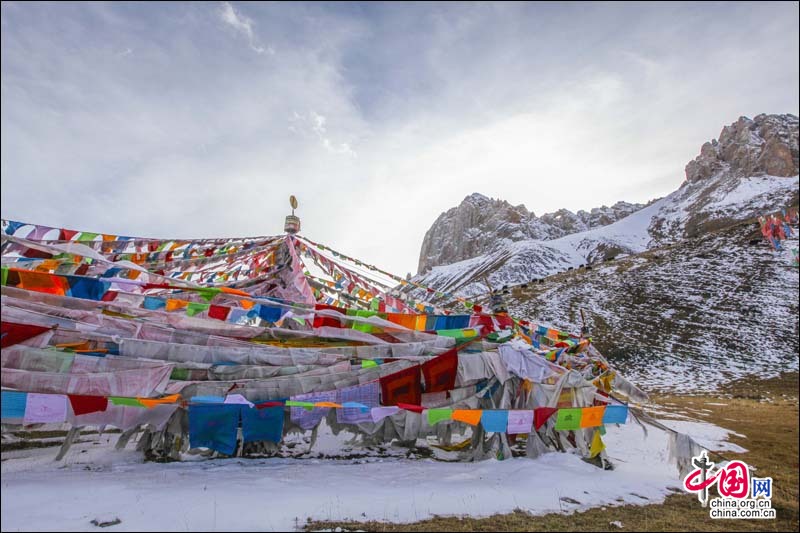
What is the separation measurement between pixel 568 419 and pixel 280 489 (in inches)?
239

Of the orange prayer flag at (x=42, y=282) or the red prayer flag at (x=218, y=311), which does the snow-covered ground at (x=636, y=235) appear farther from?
the orange prayer flag at (x=42, y=282)

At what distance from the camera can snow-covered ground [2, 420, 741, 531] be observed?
5.12 m

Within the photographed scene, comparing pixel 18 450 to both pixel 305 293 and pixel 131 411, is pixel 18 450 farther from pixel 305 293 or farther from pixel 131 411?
pixel 305 293

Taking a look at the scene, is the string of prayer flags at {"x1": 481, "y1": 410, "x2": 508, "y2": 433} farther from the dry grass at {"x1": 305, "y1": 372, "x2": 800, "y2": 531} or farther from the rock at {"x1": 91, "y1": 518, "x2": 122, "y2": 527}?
the rock at {"x1": 91, "y1": 518, "x2": 122, "y2": 527}

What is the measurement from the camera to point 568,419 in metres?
8.96

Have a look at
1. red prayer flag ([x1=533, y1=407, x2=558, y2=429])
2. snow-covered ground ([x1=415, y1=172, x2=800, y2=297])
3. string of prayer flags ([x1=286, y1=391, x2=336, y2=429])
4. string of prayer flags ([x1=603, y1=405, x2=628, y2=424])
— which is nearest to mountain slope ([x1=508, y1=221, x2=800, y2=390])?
string of prayer flags ([x1=603, y1=405, x2=628, y2=424])

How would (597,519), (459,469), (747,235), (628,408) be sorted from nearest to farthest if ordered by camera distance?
(597,519) → (459,469) → (628,408) → (747,235)

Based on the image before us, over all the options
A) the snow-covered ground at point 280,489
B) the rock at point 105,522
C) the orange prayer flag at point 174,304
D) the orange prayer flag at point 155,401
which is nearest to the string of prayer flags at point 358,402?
the snow-covered ground at point 280,489

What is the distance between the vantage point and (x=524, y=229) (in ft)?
551

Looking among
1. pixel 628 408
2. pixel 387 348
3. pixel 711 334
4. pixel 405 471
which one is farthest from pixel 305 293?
pixel 711 334

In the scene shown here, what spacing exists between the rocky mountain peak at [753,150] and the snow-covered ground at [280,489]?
147 metres

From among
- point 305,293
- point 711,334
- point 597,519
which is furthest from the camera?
point 711,334

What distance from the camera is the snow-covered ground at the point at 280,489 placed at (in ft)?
16.8

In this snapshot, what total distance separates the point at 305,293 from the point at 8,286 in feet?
23.8
